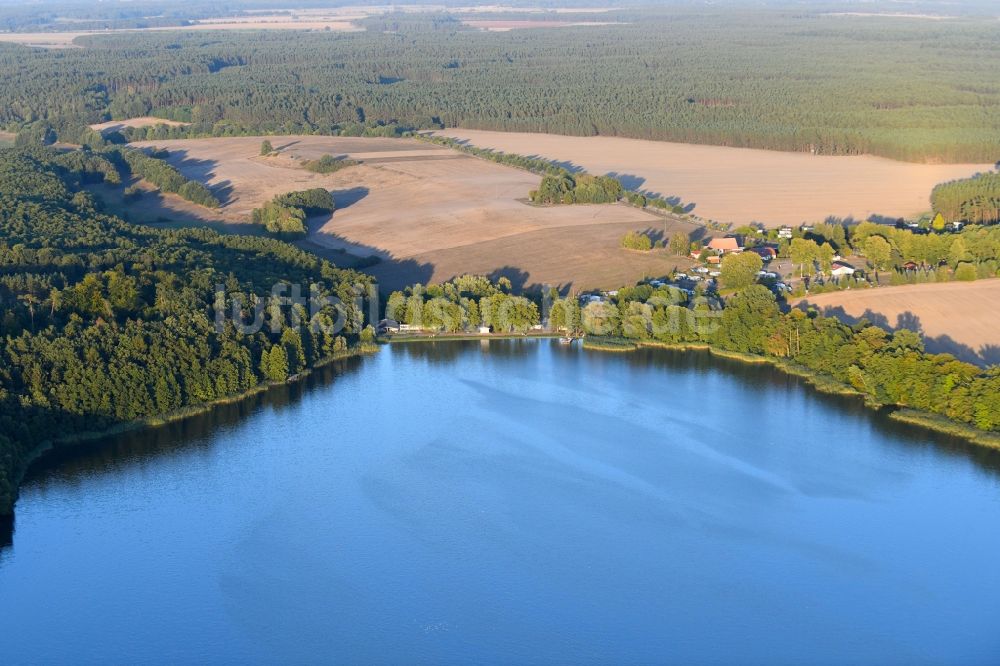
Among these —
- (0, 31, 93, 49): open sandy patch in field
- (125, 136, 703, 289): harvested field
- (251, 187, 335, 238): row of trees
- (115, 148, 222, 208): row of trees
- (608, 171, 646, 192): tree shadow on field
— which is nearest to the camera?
(125, 136, 703, 289): harvested field

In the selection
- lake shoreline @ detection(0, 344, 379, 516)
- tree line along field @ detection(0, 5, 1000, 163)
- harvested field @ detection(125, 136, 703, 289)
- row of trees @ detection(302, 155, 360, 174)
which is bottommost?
lake shoreline @ detection(0, 344, 379, 516)

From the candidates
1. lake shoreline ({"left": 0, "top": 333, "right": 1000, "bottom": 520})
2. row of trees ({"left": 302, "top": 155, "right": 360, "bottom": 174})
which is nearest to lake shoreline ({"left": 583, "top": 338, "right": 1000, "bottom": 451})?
lake shoreline ({"left": 0, "top": 333, "right": 1000, "bottom": 520})

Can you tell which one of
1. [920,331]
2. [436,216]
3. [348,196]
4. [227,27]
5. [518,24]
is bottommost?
[920,331]

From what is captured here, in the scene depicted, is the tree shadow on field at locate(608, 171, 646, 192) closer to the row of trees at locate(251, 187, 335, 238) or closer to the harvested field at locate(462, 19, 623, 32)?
the row of trees at locate(251, 187, 335, 238)

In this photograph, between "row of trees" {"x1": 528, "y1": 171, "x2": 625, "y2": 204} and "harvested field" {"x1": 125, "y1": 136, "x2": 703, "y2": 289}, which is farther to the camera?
"row of trees" {"x1": 528, "y1": 171, "x2": 625, "y2": 204}

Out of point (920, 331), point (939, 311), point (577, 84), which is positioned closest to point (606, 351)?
point (920, 331)

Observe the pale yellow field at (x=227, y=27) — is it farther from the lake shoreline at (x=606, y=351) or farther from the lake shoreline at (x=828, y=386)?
the lake shoreline at (x=828, y=386)

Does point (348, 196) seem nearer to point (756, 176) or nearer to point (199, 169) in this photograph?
point (199, 169)

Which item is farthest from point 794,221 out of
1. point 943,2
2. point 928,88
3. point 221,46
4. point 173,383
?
point 943,2
